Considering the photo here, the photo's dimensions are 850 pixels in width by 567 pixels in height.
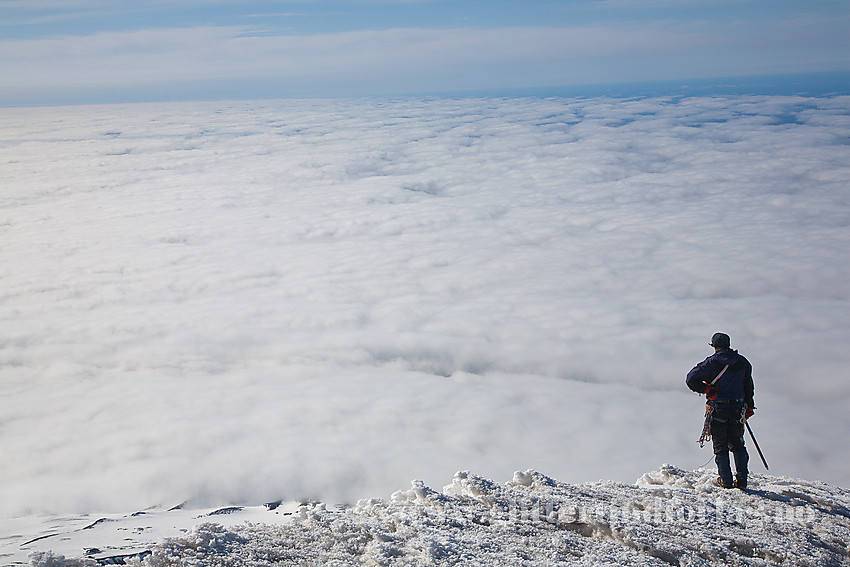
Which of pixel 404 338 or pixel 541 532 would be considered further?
pixel 404 338

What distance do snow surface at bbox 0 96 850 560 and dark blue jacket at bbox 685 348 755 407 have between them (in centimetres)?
3374

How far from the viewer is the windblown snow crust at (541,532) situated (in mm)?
5320

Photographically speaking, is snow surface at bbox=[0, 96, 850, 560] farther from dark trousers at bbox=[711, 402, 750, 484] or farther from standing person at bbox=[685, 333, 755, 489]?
standing person at bbox=[685, 333, 755, 489]

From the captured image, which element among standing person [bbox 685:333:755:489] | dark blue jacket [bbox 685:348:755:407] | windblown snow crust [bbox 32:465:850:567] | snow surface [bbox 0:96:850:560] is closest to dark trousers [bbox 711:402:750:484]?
standing person [bbox 685:333:755:489]

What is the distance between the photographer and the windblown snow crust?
5320mm

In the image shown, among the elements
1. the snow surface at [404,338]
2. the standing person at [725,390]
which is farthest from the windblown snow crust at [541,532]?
the snow surface at [404,338]

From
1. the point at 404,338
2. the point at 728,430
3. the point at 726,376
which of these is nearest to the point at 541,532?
the point at 728,430

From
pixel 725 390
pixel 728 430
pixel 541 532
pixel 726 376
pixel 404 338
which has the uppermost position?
pixel 726 376

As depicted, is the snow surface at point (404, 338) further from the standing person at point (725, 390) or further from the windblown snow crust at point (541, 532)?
the standing person at point (725, 390)

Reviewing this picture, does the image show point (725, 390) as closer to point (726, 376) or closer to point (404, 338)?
point (726, 376)

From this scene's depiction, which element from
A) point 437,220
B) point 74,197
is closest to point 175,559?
point 437,220

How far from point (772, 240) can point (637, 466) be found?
187 feet

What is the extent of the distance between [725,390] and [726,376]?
0.19 meters

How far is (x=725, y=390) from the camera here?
6.88 metres
